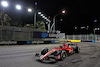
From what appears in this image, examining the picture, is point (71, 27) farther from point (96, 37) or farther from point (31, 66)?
point (31, 66)

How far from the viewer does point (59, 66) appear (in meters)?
5.68

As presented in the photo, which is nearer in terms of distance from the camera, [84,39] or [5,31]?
[5,31]

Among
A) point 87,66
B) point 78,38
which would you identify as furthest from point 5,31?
point 78,38

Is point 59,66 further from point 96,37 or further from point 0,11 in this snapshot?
point 96,37

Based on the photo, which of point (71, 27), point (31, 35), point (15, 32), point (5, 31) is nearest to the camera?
point (5, 31)

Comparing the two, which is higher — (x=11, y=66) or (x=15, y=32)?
(x=15, y=32)

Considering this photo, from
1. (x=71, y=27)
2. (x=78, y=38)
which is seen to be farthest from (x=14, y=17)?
(x=71, y=27)

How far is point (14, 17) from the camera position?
3428cm

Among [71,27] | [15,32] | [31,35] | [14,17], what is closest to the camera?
[15,32]

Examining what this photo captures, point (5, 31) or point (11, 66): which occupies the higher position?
point (5, 31)

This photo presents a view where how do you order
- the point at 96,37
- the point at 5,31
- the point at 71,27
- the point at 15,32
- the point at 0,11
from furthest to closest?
the point at 71,27 → the point at 96,37 → the point at 0,11 → the point at 15,32 → the point at 5,31

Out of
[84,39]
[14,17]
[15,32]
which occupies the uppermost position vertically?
[14,17]

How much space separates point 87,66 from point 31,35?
1891 cm

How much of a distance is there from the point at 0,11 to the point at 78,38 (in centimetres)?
3005
